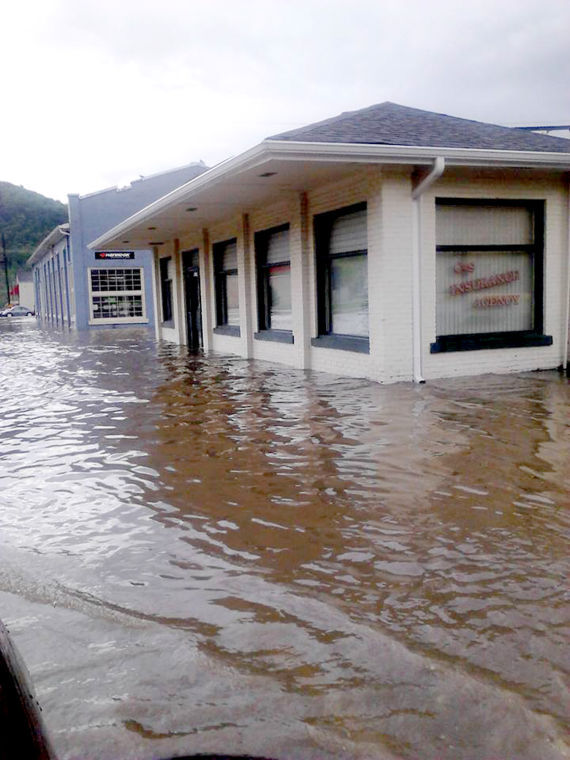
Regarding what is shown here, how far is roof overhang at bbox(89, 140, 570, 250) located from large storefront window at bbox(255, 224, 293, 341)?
0.81 m

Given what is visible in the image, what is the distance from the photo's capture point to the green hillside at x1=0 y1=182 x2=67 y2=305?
2761 inches

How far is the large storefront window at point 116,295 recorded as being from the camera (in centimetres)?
3600

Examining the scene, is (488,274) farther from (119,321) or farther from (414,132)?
(119,321)

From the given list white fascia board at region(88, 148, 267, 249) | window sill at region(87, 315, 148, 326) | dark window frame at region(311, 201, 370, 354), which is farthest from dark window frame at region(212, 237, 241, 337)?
window sill at region(87, 315, 148, 326)

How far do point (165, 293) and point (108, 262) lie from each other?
39.9 ft

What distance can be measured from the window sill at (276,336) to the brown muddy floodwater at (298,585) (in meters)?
5.87

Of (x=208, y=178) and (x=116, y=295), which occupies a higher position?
(x=208, y=178)

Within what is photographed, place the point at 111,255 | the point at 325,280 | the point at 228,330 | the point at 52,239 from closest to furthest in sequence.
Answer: the point at 325,280
the point at 228,330
the point at 111,255
the point at 52,239

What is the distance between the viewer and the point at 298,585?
3.78m

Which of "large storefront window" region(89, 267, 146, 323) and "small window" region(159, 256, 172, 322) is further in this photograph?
"large storefront window" region(89, 267, 146, 323)

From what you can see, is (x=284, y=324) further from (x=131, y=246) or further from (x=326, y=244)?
(x=131, y=246)

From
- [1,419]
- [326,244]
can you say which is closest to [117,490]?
[1,419]

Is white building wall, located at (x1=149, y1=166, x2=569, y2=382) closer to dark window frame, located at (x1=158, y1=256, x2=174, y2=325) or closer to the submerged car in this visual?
dark window frame, located at (x1=158, y1=256, x2=174, y2=325)

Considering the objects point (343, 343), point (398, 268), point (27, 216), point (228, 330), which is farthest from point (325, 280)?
point (27, 216)
